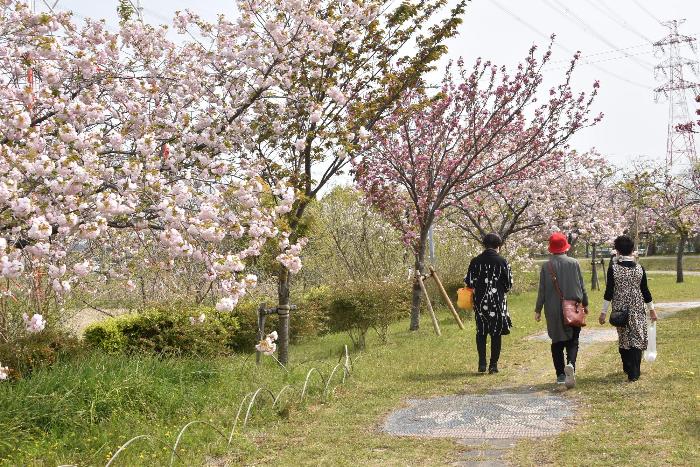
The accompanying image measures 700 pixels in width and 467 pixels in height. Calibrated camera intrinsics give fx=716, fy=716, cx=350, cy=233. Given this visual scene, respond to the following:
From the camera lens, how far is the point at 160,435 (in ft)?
20.2

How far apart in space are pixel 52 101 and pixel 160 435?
3.03 meters

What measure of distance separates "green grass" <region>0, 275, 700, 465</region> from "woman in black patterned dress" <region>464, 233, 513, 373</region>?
1.74 ft

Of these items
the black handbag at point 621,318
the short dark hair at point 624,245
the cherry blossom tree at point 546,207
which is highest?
the cherry blossom tree at point 546,207

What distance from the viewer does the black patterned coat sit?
8.72 m

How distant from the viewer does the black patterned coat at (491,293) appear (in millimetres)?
8719

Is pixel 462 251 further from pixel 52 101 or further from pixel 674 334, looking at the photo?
pixel 52 101

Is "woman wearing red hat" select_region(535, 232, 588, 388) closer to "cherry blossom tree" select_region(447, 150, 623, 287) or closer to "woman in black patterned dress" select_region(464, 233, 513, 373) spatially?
"woman in black patterned dress" select_region(464, 233, 513, 373)

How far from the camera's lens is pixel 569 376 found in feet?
25.1

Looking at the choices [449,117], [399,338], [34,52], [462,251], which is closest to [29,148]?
[34,52]

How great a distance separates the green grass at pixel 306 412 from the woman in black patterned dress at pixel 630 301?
0.28 meters

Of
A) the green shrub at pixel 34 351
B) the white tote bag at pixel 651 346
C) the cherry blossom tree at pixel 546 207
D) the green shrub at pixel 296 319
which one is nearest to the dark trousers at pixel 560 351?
the white tote bag at pixel 651 346

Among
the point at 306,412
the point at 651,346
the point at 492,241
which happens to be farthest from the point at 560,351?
the point at 306,412

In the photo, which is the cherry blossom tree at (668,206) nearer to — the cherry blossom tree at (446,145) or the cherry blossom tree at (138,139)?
the cherry blossom tree at (446,145)

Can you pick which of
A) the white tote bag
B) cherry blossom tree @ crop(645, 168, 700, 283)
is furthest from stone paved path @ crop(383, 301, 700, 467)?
cherry blossom tree @ crop(645, 168, 700, 283)
